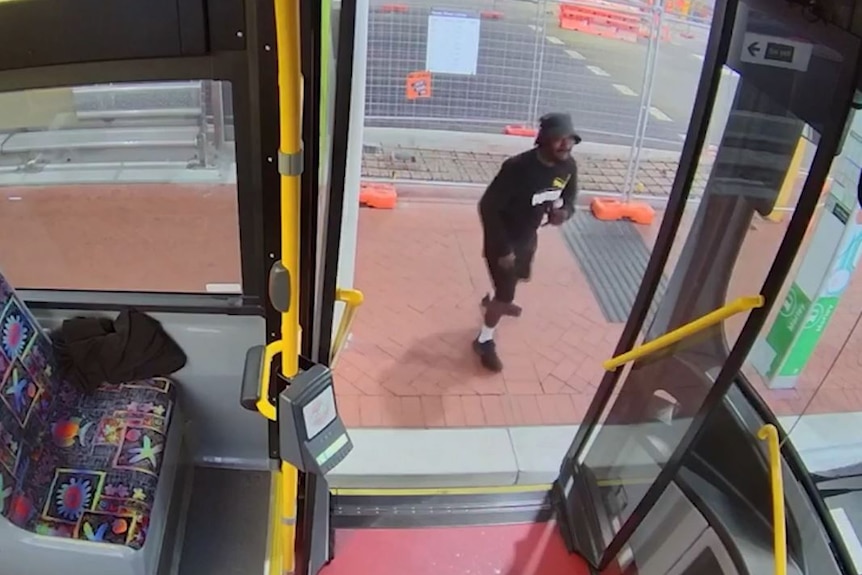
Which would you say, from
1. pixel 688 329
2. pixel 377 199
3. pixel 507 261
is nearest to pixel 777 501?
pixel 688 329

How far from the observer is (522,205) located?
2883 millimetres

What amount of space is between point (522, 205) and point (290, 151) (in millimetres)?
1724

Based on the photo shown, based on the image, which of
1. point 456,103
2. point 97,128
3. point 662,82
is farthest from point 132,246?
point 662,82

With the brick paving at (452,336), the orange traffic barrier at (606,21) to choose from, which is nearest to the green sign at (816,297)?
the brick paving at (452,336)

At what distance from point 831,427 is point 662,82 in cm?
264

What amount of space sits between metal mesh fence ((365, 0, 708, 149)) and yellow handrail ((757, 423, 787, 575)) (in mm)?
2444

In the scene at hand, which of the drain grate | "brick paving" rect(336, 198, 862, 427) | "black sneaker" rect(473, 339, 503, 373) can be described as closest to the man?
"black sneaker" rect(473, 339, 503, 373)

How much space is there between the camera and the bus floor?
222cm

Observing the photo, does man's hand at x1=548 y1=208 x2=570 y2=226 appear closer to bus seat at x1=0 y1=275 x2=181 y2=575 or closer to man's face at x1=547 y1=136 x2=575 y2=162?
man's face at x1=547 y1=136 x2=575 y2=162

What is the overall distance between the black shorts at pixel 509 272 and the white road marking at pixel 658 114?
1420mm

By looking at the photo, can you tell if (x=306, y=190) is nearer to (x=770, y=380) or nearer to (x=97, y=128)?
(x=97, y=128)

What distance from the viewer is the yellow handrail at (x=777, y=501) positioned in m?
1.46

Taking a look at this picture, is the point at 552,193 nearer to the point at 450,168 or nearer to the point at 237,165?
the point at 237,165

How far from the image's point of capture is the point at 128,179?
7.26ft
